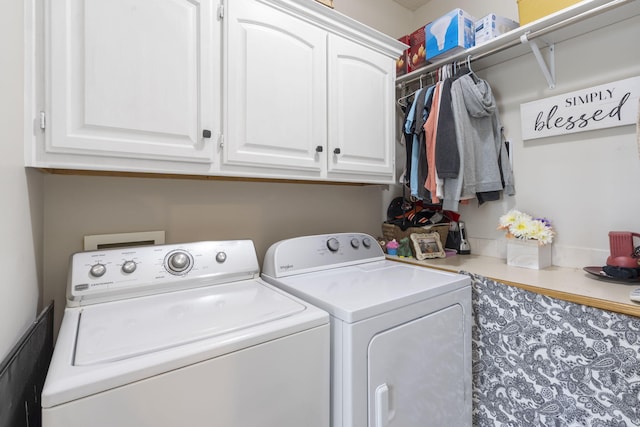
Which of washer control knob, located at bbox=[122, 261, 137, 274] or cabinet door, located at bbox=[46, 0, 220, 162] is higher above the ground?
cabinet door, located at bbox=[46, 0, 220, 162]

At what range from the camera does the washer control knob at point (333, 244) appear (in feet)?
5.01

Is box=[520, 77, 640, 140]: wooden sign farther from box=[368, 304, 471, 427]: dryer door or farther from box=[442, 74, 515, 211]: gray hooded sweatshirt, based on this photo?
box=[368, 304, 471, 427]: dryer door

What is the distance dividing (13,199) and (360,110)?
4.71 ft

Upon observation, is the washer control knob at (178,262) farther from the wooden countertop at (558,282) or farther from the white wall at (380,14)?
the white wall at (380,14)

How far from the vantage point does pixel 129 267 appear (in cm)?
107

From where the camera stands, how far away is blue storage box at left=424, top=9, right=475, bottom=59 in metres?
1.71

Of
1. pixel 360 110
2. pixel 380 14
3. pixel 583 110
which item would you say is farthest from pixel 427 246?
pixel 380 14

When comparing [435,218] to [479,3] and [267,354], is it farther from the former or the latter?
[267,354]

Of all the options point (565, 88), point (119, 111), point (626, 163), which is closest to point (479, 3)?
point (565, 88)

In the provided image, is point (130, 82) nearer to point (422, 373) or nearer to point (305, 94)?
point (305, 94)

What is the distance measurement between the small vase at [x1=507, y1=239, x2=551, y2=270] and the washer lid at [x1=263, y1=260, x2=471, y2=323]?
48 centimetres

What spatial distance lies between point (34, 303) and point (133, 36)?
37.7 inches

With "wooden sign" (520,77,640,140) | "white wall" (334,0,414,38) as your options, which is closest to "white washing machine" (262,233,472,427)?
"wooden sign" (520,77,640,140)

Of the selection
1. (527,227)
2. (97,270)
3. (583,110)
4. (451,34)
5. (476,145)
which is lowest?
(97,270)
